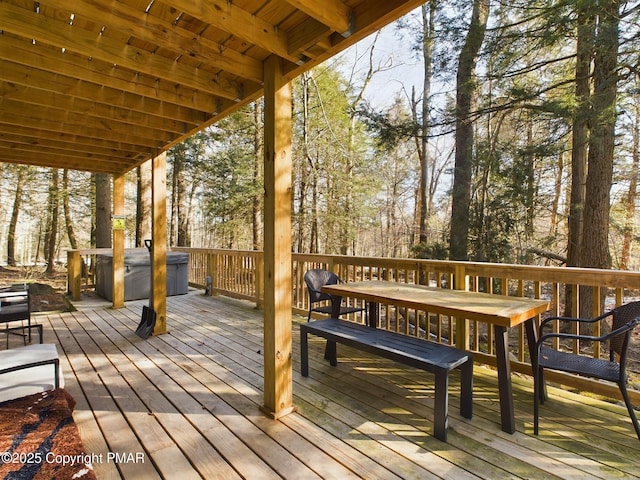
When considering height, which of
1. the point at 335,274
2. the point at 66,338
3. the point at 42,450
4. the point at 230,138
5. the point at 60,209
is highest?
the point at 230,138

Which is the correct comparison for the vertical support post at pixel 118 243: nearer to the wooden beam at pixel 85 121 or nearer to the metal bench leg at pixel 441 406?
the wooden beam at pixel 85 121

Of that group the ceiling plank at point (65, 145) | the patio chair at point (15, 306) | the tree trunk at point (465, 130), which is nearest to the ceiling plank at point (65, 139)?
the ceiling plank at point (65, 145)

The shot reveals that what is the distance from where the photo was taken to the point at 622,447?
1.94 meters

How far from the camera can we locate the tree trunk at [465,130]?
6293 millimetres

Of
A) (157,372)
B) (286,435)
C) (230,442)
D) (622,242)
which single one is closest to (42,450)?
(230,442)

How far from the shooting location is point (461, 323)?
3.07m

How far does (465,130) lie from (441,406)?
663cm

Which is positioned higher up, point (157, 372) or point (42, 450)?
point (42, 450)

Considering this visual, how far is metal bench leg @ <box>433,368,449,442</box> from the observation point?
1.99m

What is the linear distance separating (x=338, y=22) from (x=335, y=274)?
9.65 ft

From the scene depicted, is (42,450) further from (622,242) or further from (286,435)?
(622,242)

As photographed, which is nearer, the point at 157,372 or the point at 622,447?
the point at 622,447

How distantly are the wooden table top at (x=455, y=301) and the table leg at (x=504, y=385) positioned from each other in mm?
120

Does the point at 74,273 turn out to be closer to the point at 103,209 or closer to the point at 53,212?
the point at 103,209
